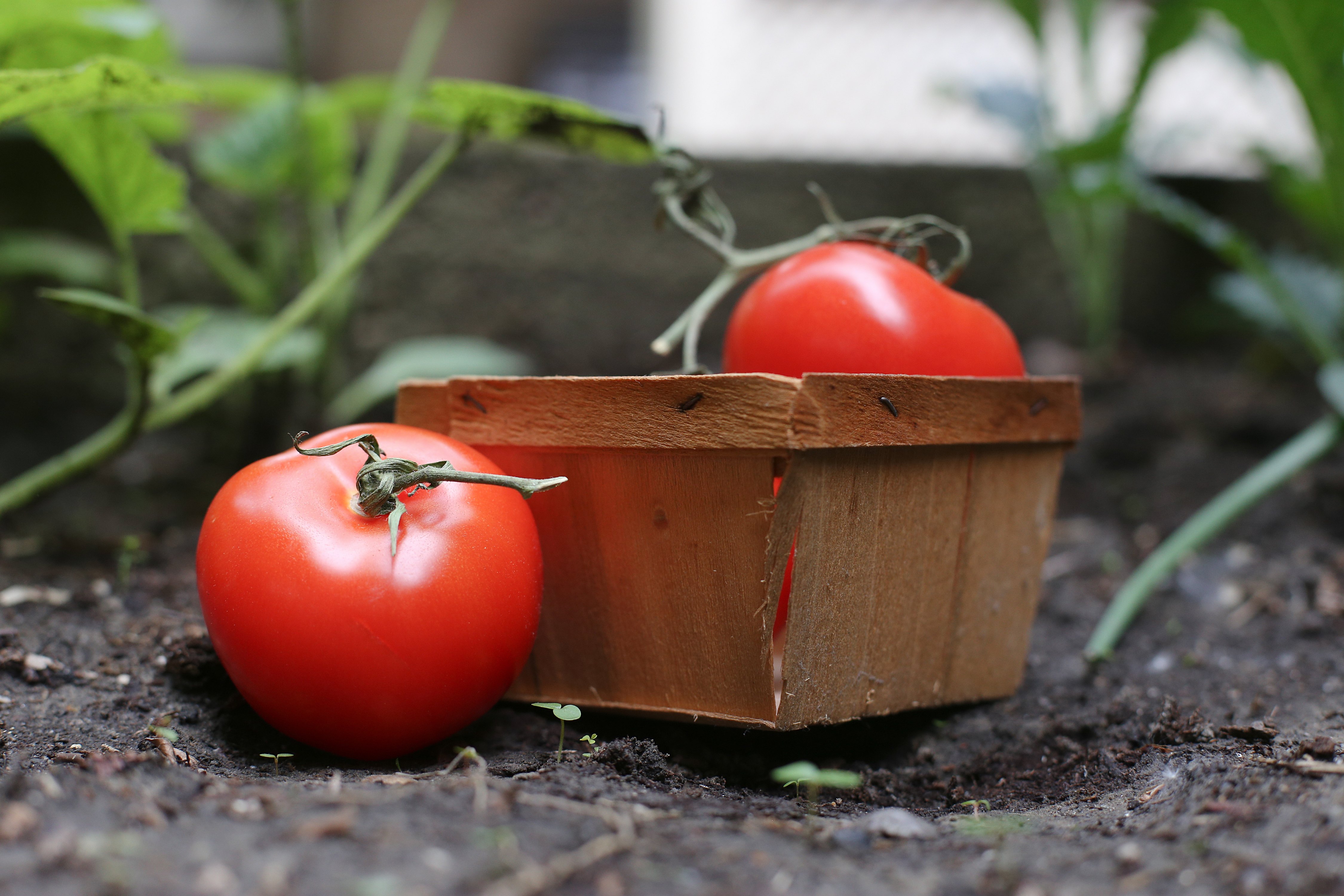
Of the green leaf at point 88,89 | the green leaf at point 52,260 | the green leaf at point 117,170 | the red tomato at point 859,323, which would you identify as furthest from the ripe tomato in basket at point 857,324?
the green leaf at point 52,260

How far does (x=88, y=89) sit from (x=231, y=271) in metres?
1.06

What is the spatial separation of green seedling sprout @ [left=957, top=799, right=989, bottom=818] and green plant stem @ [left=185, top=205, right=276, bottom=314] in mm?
1747

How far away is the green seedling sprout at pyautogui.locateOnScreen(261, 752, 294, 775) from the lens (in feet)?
3.31

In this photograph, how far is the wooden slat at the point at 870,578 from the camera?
101 cm

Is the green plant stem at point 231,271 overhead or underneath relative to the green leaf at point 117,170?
underneath

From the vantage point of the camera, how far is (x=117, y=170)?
1556mm

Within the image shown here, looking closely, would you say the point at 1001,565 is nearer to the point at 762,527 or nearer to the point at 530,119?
the point at 762,527

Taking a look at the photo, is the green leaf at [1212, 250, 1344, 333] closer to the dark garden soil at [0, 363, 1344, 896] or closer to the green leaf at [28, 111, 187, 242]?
the dark garden soil at [0, 363, 1344, 896]

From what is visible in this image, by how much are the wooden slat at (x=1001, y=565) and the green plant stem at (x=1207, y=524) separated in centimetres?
30

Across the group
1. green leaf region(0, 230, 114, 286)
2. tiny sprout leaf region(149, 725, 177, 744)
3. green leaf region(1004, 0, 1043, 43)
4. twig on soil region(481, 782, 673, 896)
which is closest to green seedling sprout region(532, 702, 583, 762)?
twig on soil region(481, 782, 673, 896)

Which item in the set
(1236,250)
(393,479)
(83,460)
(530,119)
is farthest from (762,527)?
(1236,250)

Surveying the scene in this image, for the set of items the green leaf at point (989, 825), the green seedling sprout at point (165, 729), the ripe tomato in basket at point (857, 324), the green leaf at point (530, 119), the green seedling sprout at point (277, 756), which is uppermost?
the green leaf at point (530, 119)

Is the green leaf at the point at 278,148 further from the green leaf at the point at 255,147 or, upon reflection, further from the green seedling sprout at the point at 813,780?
the green seedling sprout at the point at 813,780

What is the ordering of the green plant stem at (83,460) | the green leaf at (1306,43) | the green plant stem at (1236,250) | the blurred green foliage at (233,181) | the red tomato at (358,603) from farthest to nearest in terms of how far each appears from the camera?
the green plant stem at (1236,250) < the green leaf at (1306,43) < the green plant stem at (83,460) < the blurred green foliage at (233,181) < the red tomato at (358,603)
